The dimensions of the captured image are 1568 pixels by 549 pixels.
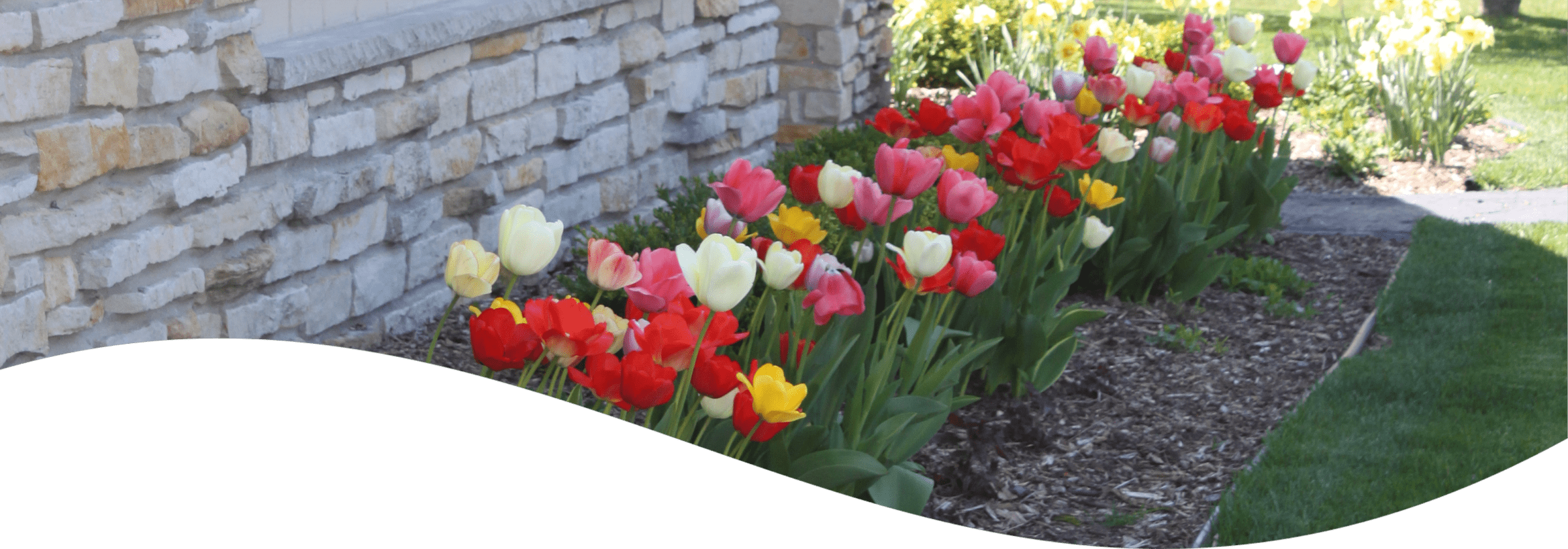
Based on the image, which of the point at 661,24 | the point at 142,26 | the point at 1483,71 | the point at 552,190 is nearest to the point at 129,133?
the point at 142,26

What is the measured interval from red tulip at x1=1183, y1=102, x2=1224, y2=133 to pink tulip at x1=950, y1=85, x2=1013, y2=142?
0.87 metres

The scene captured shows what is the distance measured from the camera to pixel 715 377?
1539 millimetres

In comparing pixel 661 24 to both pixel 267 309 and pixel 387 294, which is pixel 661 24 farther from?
pixel 267 309

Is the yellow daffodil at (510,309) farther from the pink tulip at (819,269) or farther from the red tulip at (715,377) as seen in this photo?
the pink tulip at (819,269)

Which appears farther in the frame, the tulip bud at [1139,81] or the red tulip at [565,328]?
the tulip bud at [1139,81]

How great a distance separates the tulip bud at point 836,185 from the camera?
2.10 meters

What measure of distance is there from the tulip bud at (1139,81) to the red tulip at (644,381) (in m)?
2.53

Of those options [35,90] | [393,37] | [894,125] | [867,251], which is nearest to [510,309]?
[35,90]

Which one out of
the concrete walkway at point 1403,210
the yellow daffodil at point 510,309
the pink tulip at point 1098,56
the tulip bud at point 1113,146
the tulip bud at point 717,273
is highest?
the tulip bud at point 717,273

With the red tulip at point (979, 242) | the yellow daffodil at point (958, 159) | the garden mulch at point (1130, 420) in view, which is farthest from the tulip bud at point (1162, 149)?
the red tulip at point (979, 242)

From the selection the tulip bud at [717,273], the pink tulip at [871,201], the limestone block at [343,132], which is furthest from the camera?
the limestone block at [343,132]

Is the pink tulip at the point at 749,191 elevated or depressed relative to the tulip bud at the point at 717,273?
depressed

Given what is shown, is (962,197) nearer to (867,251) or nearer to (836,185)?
(836,185)

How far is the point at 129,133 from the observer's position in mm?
2338
